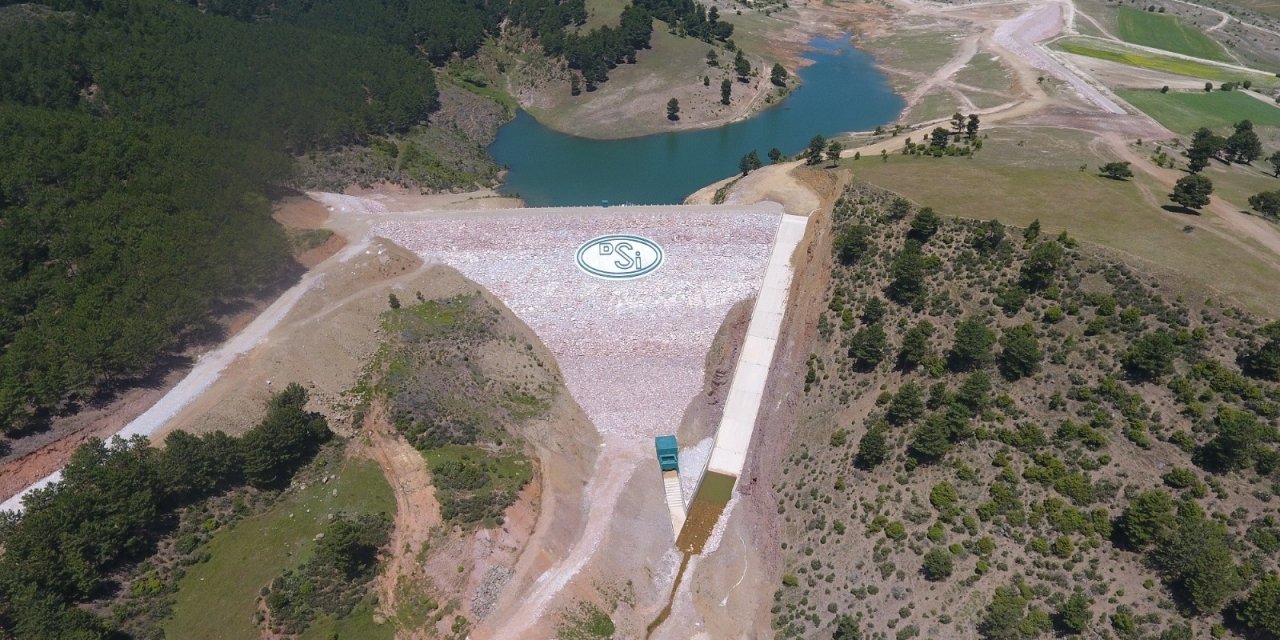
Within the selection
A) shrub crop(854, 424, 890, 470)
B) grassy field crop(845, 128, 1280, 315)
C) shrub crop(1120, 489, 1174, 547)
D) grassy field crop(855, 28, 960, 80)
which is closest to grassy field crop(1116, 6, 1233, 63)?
grassy field crop(855, 28, 960, 80)

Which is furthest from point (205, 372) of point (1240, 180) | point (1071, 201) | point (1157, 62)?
point (1157, 62)

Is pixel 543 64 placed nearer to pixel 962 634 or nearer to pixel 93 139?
pixel 93 139

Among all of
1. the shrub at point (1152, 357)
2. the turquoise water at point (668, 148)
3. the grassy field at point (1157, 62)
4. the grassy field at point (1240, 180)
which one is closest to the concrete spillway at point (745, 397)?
the shrub at point (1152, 357)

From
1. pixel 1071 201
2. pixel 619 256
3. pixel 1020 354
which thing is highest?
pixel 1071 201

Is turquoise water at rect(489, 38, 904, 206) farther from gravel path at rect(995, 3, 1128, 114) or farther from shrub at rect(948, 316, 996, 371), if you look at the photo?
shrub at rect(948, 316, 996, 371)

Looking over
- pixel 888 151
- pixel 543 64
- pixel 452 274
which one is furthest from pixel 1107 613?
pixel 543 64

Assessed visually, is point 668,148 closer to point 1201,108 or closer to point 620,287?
point 620,287
